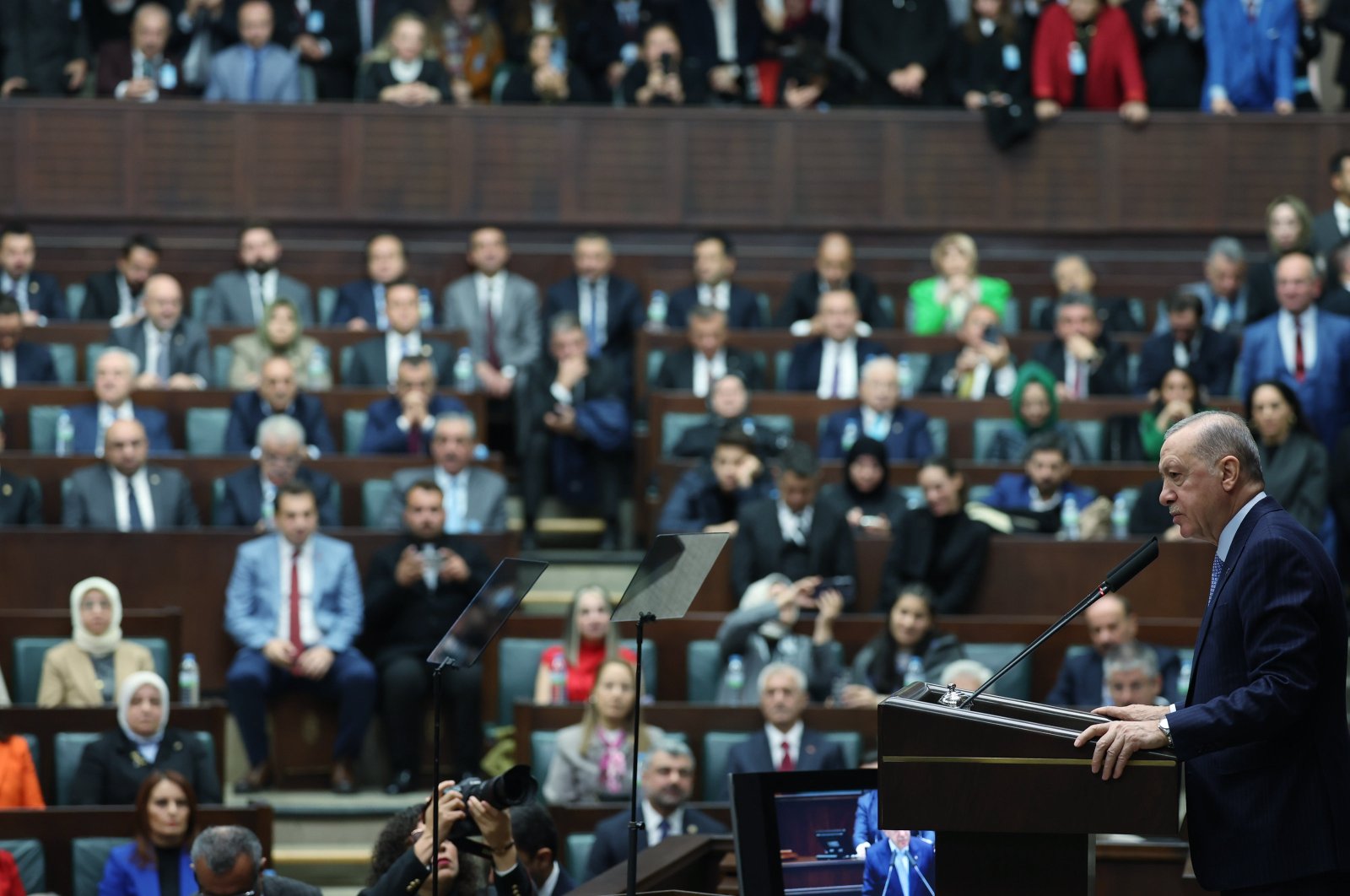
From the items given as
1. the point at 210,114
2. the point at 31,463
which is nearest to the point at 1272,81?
the point at 210,114

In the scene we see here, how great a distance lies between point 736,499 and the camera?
689 cm

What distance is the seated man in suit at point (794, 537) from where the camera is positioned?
255 inches

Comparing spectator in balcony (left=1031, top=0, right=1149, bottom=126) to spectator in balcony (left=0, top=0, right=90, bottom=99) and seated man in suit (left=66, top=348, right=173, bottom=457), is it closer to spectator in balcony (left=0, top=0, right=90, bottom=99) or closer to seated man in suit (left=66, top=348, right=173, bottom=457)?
seated man in suit (left=66, top=348, right=173, bottom=457)

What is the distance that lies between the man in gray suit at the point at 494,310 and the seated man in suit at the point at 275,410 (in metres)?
1.15

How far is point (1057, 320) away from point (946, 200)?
1.54 meters

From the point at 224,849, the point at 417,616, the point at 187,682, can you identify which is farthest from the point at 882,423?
the point at 224,849

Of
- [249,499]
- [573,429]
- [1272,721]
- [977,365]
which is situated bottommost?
[1272,721]

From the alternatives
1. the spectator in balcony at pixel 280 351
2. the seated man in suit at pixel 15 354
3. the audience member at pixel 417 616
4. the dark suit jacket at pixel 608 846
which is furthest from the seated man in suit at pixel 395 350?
the dark suit jacket at pixel 608 846

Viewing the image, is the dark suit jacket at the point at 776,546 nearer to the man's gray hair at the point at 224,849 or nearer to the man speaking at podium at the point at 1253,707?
the man's gray hair at the point at 224,849

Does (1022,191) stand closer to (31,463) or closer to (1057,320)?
(1057,320)

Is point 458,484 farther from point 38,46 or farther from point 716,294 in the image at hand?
point 38,46

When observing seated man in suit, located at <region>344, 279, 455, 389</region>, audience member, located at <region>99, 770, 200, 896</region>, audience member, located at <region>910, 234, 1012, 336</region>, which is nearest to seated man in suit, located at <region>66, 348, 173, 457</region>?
seated man in suit, located at <region>344, 279, 455, 389</region>

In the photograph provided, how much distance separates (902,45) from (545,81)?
5.99 ft

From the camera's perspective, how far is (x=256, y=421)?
7.39 m
